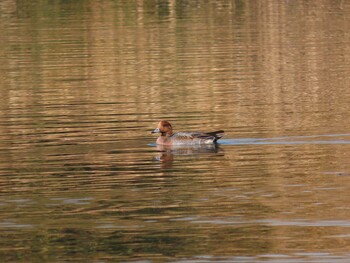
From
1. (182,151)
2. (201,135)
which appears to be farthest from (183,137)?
(201,135)

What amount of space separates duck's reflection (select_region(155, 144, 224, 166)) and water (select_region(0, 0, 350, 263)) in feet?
0.17

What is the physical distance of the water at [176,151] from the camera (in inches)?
620

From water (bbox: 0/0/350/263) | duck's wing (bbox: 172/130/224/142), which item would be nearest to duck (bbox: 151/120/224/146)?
duck's wing (bbox: 172/130/224/142)

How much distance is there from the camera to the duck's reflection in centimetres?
2284

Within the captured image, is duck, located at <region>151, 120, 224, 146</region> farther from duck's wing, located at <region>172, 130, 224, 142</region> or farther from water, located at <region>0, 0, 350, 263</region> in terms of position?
water, located at <region>0, 0, 350, 263</region>

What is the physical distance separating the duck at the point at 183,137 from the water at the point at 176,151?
0.52 ft

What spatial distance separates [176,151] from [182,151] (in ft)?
0.35

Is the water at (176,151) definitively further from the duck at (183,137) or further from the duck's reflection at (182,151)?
the duck at (183,137)

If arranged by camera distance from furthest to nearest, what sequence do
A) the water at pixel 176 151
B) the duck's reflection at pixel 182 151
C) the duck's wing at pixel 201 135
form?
the duck's wing at pixel 201 135
the duck's reflection at pixel 182 151
the water at pixel 176 151

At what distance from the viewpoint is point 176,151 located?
23828 mm

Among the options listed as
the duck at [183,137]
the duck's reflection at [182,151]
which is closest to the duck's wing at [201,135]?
the duck at [183,137]

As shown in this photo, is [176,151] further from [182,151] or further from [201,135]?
[201,135]

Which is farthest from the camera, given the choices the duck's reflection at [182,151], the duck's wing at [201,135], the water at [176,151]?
the duck's wing at [201,135]

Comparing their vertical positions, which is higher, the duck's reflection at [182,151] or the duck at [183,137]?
the duck at [183,137]
